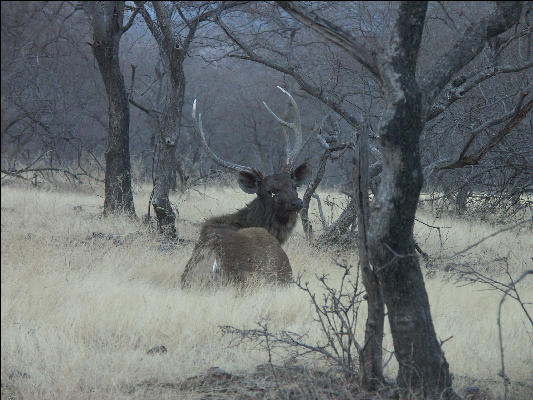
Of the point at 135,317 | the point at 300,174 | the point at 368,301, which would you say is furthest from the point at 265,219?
the point at 368,301

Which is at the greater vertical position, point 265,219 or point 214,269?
point 265,219

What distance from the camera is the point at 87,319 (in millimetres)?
5012

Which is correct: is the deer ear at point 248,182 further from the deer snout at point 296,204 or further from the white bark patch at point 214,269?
the white bark patch at point 214,269

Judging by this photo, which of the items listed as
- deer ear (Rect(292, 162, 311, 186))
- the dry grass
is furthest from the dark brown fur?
deer ear (Rect(292, 162, 311, 186))

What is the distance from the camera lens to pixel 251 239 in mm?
6922

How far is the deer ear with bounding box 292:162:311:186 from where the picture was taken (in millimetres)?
8606

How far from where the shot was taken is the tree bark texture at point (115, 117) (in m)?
10.4

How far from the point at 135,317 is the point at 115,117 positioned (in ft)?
20.8

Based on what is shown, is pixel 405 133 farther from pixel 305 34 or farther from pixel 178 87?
pixel 305 34

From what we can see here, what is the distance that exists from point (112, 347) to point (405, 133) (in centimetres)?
263

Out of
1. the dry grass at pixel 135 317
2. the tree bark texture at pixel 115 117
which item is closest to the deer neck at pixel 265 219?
the dry grass at pixel 135 317

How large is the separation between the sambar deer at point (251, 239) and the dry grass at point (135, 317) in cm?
29

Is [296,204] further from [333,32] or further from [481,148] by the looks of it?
[333,32]

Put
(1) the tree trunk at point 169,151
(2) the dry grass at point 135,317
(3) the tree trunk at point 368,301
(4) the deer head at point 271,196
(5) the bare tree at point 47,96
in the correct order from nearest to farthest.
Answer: (5) the bare tree at point 47,96
(3) the tree trunk at point 368,301
(2) the dry grass at point 135,317
(4) the deer head at point 271,196
(1) the tree trunk at point 169,151
